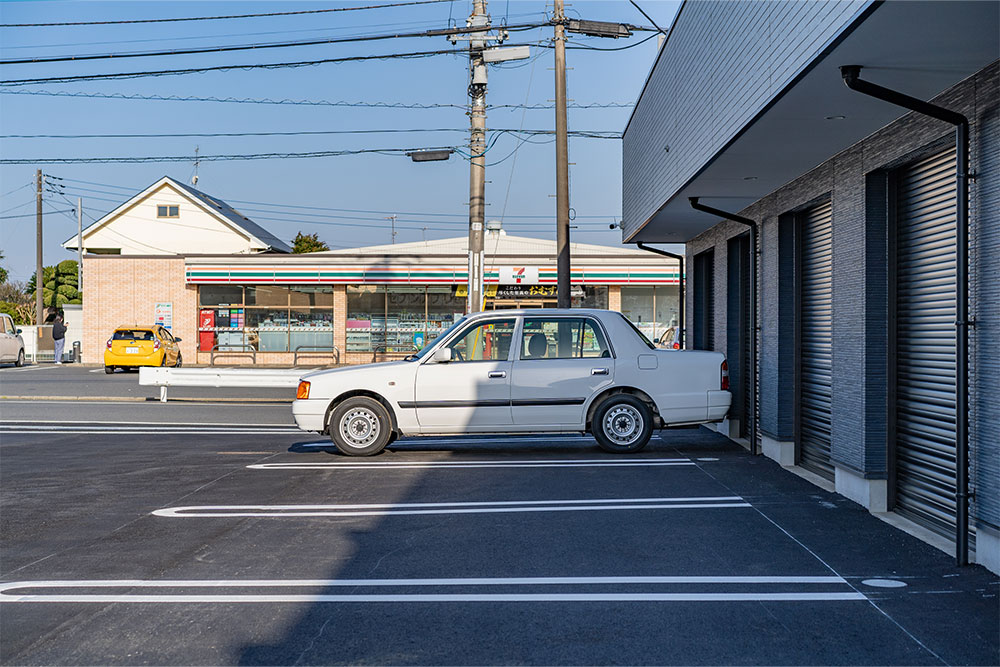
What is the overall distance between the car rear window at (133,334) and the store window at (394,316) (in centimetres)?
748

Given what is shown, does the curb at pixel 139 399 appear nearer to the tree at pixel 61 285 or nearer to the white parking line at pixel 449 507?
the white parking line at pixel 449 507

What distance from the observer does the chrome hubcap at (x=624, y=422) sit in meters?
11.3

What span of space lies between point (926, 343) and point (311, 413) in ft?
22.8

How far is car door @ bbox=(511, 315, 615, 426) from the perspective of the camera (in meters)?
11.1

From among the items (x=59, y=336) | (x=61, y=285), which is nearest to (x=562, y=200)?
(x=59, y=336)

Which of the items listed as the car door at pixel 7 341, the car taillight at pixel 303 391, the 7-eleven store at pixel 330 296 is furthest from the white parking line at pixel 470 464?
the car door at pixel 7 341

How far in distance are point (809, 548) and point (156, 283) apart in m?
34.4

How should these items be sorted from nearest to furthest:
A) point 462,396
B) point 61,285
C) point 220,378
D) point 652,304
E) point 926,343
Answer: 1. point 926,343
2. point 462,396
3. point 220,378
4. point 652,304
5. point 61,285

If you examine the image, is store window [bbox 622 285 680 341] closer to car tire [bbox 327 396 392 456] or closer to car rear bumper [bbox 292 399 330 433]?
car tire [bbox 327 396 392 456]

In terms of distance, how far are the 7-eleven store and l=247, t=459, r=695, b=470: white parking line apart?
77.0 feet

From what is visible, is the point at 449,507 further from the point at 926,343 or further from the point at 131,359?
the point at 131,359

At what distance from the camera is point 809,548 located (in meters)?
6.34

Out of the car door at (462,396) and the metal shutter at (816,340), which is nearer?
the metal shutter at (816,340)

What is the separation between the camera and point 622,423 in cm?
1130
